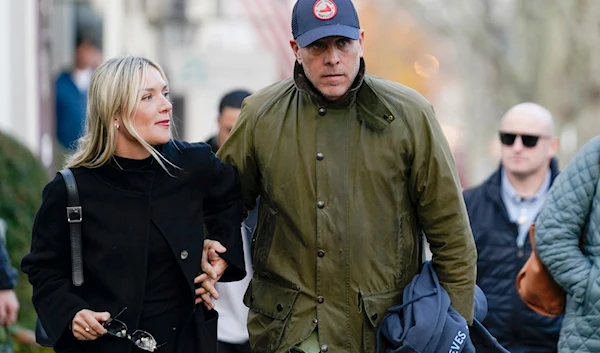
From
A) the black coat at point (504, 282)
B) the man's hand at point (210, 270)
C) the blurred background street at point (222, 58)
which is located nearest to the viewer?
the man's hand at point (210, 270)

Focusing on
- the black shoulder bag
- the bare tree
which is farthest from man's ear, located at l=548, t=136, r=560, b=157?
the bare tree

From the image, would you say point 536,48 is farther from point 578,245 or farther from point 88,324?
point 88,324

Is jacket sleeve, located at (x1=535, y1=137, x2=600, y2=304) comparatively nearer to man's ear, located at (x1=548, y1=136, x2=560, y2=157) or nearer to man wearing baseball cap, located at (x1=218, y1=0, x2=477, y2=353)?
man wearing baseball cap, located at (x1=218, y1=0, x2=477, y2=353)

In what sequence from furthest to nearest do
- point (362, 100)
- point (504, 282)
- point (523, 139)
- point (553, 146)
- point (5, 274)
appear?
point (553, 146), point (523, 139), point (504, 282), point (5, 274), point (362, 100)

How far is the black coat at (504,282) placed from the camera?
7516 mm

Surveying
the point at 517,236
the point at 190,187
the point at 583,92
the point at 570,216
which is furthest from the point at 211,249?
the point at 583,92

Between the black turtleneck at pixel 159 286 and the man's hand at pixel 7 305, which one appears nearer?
the black turtleneck at pixel 159 286

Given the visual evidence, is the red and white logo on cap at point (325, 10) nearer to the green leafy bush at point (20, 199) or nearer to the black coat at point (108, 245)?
the black coat at point (108, 245)

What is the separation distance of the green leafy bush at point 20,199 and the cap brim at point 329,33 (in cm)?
448

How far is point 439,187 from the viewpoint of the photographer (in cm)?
551

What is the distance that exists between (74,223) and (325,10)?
125 cm

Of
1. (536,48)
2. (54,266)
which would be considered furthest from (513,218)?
(536,48)

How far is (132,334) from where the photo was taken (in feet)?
17.5

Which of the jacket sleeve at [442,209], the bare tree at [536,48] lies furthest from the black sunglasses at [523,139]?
the bare tree at [536,48]
